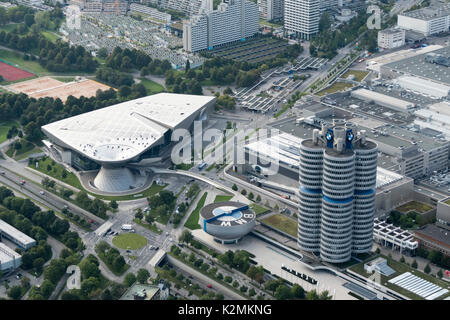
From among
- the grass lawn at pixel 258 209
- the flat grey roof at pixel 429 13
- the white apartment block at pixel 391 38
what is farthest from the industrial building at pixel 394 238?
the flat grey roof at pixel 429 13

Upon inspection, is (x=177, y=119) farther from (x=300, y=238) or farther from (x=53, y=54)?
(x=53, y=54)

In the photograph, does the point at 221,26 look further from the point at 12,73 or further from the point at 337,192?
the point at 337,192

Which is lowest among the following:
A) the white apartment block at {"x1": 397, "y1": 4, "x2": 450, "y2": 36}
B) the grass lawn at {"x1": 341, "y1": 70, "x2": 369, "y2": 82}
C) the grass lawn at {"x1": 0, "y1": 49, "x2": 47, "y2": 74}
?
the grass lawn at {"x1": 0, "y1": 49, "x2": 47, "y2": 74}

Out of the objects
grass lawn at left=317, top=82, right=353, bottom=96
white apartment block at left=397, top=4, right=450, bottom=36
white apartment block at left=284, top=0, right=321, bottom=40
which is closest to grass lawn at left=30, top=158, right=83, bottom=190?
grass lawn at left=317, top=82, right=353, bottom=96

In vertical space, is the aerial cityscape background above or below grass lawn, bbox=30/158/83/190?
above

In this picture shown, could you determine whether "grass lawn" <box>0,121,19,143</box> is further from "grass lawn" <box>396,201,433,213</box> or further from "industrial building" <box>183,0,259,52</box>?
"grass lawn" <box>396,201,433,213</box>

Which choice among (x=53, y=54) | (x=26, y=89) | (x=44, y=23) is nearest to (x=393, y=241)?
(x=26, y=89)

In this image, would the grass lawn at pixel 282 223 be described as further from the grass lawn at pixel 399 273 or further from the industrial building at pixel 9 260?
the industrial building at pixel 9 260
